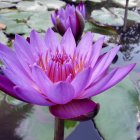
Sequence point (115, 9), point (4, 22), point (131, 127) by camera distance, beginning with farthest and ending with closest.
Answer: point (115, 9)
point (4, 22)
point (131, 127)

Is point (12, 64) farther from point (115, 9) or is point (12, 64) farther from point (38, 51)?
point (115, 9)

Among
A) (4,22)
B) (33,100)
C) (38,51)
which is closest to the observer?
(33,100)

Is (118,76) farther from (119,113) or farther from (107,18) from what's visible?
(107,18)

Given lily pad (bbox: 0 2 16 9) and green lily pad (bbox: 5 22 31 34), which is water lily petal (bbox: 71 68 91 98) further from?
lily pad (bbox: 0 2 16 9)

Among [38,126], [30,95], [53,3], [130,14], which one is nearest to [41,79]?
[30,95]

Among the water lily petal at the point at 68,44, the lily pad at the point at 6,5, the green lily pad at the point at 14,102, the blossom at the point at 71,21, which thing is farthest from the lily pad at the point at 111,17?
the water lily petal at the point at 68,44

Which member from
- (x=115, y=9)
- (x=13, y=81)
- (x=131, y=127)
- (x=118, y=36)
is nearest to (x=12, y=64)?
(x=13, y=81)
